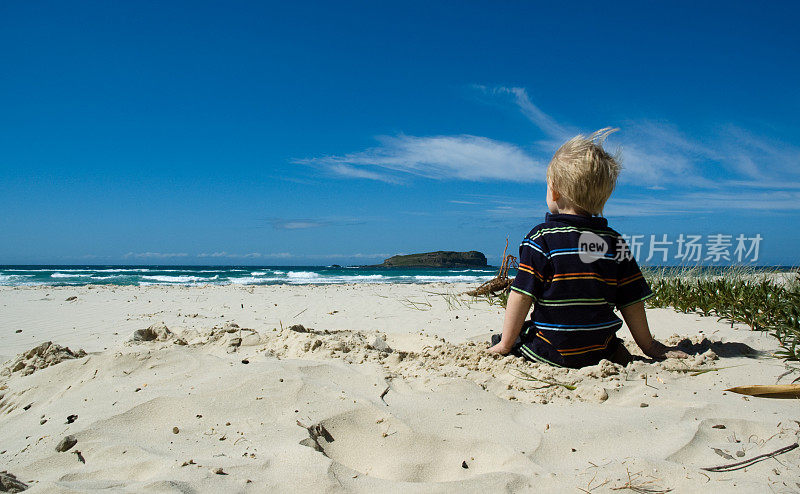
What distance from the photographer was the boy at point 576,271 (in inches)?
103

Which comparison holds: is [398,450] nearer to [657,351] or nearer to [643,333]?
[643,333]

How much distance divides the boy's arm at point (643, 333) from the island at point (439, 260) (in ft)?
153

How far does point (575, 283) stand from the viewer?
2.61 meters

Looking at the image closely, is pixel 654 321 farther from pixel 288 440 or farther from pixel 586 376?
pixel 288 440

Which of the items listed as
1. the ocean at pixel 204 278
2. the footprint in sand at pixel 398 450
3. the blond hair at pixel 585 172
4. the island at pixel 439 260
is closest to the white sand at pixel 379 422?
the footprint in sand at pixel 398 450

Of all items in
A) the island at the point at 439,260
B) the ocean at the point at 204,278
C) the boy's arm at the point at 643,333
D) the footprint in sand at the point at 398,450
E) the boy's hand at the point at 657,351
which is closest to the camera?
the footprint in sand at the point at 398,450

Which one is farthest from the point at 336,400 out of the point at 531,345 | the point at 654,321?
the point at 654,321

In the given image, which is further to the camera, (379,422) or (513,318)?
(513,318)

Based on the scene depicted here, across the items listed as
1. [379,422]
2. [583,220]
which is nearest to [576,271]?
[583,220]

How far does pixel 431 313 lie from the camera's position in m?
6.18

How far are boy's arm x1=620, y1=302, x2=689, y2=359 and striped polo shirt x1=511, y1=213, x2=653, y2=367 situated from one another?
8cm

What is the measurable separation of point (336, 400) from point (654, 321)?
3813 millimetres

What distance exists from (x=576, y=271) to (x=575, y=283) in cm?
6

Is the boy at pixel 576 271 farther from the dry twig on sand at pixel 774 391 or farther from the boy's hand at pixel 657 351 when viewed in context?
the dry twig on sand at pixel 774 391
